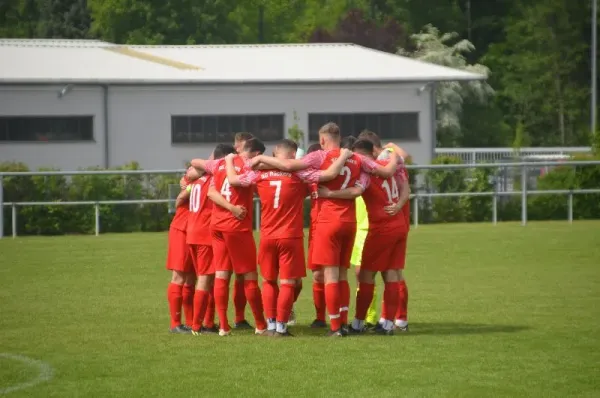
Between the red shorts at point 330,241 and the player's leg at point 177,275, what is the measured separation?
1.33 meters

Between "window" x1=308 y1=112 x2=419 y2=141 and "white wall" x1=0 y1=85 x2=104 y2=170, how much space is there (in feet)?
21.7

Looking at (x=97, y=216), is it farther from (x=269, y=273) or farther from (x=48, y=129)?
(x=269, y=273)

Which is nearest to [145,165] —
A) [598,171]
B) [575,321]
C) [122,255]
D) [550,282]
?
[598,171]

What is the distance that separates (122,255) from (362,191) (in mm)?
10396

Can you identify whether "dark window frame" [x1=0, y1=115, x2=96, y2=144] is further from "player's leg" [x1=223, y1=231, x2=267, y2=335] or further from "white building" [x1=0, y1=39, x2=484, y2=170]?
"player's leg" [x1=223, y1=231, x2=267, y2=335]

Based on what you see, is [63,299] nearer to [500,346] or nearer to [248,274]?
[248,274]

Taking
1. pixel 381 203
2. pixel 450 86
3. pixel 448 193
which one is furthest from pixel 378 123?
pixel 381 203

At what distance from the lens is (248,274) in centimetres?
1271

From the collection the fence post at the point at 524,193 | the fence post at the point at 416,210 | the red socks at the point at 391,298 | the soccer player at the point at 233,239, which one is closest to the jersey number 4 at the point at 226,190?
the soccer player at the point at 233,239

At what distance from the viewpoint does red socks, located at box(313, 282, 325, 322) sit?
43.4ft

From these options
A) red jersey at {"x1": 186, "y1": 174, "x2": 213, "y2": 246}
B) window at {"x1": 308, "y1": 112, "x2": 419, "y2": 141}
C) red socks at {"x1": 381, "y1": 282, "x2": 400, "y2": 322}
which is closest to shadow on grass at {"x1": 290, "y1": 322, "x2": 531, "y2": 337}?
red socks at {"x1": 381, "y1": 282, "x2": 400, "y2": 322}

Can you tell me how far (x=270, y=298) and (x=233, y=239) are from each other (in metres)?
0.63

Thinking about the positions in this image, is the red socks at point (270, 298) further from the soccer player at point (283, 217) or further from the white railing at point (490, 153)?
the white railing at point (490, 153)

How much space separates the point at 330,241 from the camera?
12523 mm
